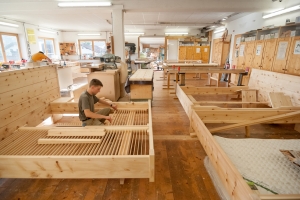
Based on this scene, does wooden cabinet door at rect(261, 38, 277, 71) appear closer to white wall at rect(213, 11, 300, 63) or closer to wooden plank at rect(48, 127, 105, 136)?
white wall at rect(213, 11, 300, 63)

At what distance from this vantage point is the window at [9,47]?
7.48 meters

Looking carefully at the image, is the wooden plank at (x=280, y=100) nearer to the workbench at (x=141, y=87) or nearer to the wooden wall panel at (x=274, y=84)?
the wooden wall panel at (x=274, y=84)

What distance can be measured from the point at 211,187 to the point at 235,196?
1.91 ft

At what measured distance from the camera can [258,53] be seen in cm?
582

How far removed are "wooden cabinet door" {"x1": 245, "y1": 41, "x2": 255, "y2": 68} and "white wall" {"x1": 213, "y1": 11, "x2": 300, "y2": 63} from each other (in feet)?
2.00

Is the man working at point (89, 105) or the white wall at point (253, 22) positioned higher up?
the white wall at point (253, 22)

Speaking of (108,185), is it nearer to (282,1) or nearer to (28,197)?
(28,197)

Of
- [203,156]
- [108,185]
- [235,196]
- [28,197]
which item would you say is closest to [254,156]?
[203,156]

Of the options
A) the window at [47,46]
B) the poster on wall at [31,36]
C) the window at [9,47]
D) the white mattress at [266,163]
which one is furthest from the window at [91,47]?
the white mattress at [266,163]

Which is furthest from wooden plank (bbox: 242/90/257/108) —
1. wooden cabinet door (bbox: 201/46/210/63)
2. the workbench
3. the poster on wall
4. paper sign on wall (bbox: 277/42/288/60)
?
the poster on wall

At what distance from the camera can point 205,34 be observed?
11.1 meters

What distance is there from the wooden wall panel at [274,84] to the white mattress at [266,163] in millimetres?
1715

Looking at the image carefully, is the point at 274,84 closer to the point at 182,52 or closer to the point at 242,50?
the point at 242,50

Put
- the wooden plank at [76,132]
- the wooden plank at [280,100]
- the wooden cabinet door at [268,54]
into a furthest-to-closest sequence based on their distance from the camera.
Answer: the wooden cabinet door at [268,54] → the wooden plank at [280,100] → the wooden plank at [76,132]
